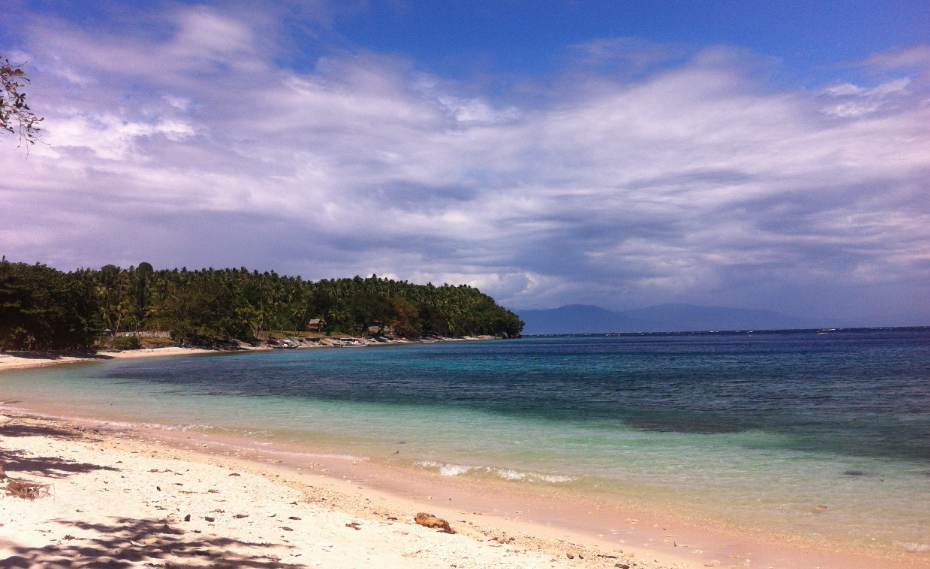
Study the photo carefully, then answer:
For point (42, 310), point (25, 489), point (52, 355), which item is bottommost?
point (52, 355)

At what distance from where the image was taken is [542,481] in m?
13.2

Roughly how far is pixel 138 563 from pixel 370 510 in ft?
15.4

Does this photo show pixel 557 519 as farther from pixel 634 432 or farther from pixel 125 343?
pixel 125 343

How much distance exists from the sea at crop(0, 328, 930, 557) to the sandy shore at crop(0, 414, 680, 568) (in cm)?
392

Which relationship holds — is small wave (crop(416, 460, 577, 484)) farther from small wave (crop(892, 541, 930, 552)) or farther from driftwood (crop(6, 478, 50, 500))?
driftwood (crop(6, 478, 50, 500))

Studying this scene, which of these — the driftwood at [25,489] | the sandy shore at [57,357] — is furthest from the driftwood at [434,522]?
the sandy shore at [57,357]

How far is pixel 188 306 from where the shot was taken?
109062 millimetres

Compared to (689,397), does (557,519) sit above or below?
above

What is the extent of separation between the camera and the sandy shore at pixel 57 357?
199 feet

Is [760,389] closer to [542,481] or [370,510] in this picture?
[542,481]

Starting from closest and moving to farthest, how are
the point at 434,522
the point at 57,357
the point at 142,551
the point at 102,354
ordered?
the point at 142,551, the point at 434,522, the point at 57,357, the point at 102,354

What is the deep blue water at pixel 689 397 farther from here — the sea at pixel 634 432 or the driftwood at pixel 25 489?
the driftwood at pixel 25 489

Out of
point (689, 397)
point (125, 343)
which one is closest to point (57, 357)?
point (125, 343)

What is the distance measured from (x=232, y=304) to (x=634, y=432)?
4334 inches
